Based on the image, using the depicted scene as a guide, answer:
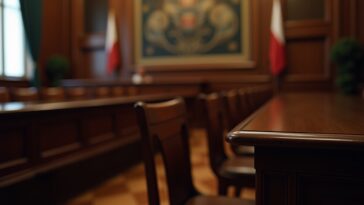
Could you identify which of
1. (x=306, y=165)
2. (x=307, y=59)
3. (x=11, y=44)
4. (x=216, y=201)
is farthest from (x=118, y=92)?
(x=306, y=165)

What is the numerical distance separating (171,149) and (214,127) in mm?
557

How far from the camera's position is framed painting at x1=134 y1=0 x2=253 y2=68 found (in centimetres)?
673

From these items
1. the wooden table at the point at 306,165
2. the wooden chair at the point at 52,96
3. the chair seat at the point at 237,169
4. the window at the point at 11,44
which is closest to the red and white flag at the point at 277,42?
the wooden chair at the point at 52,96

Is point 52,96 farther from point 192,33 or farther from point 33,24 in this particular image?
point 192,33

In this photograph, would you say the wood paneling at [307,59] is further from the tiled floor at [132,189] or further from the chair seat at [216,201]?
the chair seat at [216,201]

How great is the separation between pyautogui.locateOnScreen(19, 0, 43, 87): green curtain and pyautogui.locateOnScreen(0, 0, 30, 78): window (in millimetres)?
911

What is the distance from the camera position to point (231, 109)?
194 centimetres

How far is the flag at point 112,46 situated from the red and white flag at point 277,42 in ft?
10.9

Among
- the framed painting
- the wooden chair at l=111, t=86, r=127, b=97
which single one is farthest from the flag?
the wooden chair at l=111, t=86, r=127, b=97

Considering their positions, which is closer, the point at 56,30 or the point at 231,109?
the point at 231,109

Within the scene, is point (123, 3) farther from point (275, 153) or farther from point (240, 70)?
point (275, 153)

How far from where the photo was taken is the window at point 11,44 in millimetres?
6414

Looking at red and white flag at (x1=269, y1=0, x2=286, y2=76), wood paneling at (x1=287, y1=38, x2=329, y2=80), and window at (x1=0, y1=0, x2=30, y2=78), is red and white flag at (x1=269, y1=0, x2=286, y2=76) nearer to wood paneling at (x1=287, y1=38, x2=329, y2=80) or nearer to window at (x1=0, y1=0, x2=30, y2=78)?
wood paneling at (x1=287, y1=38, x2=329, y2=80)

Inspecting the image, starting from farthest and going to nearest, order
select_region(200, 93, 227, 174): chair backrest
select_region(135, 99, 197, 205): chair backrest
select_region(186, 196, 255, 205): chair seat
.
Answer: select_region(200, 93, 227, 174): chair backrest
select_region(186, 196, 255, 205): chair seat
select_region(135, 99, 197, 205): chair backrest
